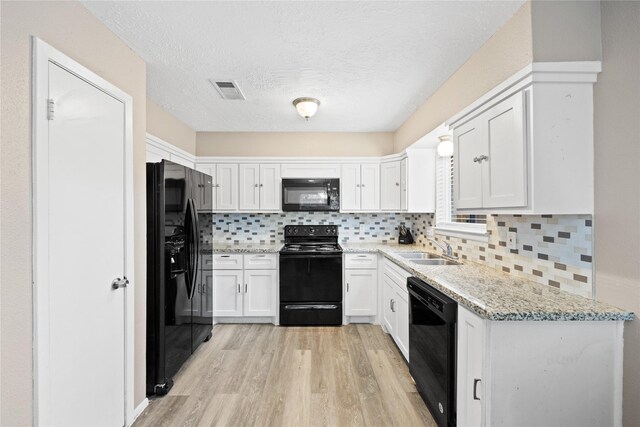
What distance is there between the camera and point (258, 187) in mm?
3869

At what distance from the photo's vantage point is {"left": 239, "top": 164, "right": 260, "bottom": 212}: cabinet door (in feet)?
12.7

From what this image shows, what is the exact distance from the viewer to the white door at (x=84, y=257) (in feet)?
4.45

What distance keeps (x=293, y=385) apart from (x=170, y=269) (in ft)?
4.29

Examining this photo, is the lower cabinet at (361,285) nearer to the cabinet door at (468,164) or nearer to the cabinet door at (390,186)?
the cabinet door at (390,186)

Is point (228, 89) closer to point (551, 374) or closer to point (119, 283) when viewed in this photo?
point (119, 283)

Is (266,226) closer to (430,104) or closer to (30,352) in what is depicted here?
(430,104)

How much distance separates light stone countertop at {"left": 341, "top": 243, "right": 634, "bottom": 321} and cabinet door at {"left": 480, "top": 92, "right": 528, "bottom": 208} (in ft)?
1.57

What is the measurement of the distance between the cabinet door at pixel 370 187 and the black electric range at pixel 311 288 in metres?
0.78

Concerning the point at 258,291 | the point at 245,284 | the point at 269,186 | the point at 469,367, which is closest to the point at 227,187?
the point at 269,186

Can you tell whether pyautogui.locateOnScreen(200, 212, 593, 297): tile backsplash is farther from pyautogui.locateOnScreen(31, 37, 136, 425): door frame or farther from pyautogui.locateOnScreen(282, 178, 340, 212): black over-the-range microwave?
pyautogui.locateOnScreen(31, 37, 136, 425): door frame

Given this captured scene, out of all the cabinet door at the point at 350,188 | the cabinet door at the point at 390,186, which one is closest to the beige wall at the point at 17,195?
the cabinet door at the point at 350,188

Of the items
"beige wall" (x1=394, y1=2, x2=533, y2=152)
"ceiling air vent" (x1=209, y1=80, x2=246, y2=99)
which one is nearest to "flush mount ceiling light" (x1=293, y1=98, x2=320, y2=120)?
"ceiling air vent" (x1=209, y1=80, x2=246, y2=99)

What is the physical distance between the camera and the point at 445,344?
1682mm

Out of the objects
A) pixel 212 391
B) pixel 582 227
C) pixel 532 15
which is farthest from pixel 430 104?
pixel 212 391
